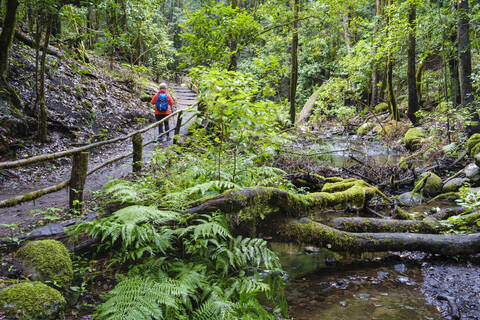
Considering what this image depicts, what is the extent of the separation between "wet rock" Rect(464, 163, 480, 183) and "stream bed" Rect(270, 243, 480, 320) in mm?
4134

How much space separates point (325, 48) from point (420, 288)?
25.6 m

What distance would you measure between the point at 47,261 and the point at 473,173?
31.2 feet

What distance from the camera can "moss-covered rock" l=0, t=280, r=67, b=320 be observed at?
7.32 feet

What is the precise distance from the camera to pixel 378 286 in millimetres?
4125

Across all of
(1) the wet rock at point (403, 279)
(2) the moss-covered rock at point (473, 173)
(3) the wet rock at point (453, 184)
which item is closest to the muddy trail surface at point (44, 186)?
(1) the wet rock at point (403, 279)

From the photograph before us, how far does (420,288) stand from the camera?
13.0 ft

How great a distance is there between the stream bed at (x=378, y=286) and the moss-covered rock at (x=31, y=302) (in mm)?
2556

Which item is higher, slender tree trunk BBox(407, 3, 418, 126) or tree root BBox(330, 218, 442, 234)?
slender tree trunk BBox(407, 3, 418, 126)

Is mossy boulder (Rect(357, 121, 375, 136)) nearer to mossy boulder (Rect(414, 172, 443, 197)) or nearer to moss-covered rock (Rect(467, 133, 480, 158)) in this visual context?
moss-covered rock (Rect(467, 133, 480, 158))

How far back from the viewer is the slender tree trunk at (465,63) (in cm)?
880

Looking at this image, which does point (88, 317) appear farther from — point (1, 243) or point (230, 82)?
point (230, 82)

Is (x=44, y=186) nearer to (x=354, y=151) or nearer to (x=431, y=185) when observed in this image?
(x=431, y=185)

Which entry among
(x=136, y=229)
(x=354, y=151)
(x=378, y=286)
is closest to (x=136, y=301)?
(x=136, y=229)

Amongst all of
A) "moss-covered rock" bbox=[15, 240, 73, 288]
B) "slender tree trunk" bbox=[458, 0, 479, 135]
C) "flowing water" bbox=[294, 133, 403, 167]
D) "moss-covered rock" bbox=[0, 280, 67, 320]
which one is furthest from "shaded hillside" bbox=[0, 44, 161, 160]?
"slender tree trunk" bbox=[458, 0, 479, 135]
